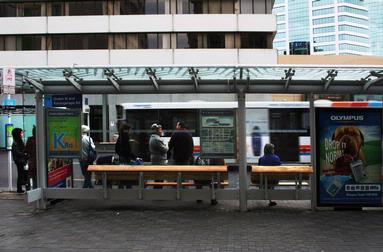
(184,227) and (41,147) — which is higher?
(41,147)

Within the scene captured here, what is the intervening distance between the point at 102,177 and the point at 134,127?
8580mm

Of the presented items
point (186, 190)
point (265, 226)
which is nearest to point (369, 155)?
point (265, 226)

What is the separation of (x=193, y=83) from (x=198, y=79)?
140 mm

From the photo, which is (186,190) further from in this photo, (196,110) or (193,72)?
(196,110)

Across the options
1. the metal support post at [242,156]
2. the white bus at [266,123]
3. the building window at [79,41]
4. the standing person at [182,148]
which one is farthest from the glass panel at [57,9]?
the metal support post at [242,156]

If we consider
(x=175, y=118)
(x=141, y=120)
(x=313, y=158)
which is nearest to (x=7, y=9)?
(x=141, y=120)

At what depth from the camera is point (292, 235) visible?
7.16 metres

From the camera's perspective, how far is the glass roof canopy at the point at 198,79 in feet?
27.8

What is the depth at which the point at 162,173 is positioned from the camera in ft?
30.9

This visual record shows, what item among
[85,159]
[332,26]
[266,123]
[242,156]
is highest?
[332,26]

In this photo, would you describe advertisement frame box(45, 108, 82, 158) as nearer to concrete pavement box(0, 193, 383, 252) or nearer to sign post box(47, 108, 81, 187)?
sign post box(47, 108, 81, 187)

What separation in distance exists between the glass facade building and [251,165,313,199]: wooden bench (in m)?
111

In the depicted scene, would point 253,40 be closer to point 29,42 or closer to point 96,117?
A: point 29,42

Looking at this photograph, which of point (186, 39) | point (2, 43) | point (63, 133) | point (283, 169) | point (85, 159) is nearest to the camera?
point (283, 169)
